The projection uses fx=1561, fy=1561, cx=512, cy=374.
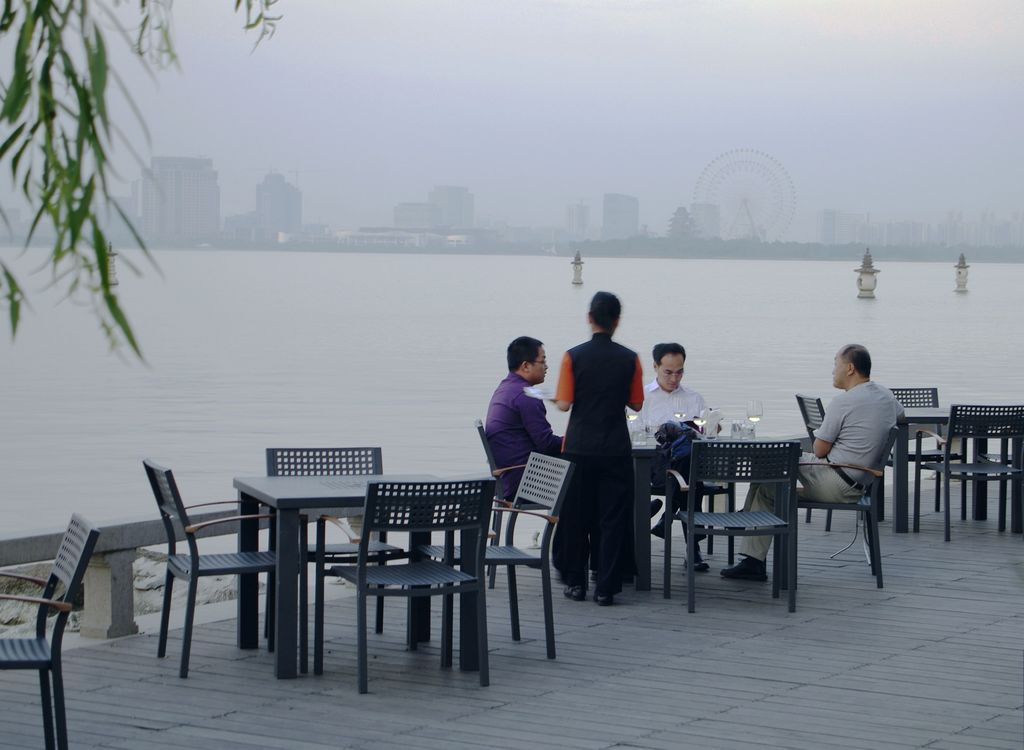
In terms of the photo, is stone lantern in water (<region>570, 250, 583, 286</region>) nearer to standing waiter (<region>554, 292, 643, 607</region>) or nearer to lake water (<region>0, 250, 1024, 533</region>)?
lake water (<region>0, 250, 1024, 533</region>)

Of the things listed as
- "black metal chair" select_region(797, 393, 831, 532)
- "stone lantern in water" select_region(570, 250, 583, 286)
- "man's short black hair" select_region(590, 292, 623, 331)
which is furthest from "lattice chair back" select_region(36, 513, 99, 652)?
"stone lantern in water" select_region(570, 250, 583, 286)

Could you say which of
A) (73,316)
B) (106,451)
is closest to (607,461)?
(106,451)

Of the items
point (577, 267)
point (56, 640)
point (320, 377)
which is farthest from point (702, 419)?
point (577, 267)

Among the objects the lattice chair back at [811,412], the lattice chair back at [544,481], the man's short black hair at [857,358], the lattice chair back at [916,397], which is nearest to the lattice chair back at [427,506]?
the lattice chair back at [544,481]

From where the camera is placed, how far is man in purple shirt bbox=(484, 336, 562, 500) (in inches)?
328

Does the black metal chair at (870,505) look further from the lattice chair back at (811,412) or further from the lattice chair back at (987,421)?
the lattice chair back at (811,412)

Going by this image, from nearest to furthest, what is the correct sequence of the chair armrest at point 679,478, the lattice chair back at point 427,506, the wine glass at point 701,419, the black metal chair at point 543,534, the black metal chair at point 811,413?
the lattice chair back at point 427,506 < the black metal chair at point 543,534 < the chair armrest at point 679,478 < the wine glass at point 701,419 < the black metal chair at point 811,413

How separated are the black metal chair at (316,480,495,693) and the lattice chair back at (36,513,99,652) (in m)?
1.19

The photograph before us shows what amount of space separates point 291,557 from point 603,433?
6.59 ft

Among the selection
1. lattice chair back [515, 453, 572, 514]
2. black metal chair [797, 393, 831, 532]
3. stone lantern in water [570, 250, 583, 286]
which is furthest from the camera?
stone lantern in water [570, 250, 583, 286]

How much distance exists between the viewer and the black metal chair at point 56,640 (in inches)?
180

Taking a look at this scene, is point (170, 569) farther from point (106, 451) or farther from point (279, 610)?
point (106, 451)

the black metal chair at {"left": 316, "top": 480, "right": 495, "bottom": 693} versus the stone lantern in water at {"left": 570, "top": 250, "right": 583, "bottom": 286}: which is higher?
the stone lantern in water at {"left": 570, "top": 250, "right": 583, "bottom": 286}

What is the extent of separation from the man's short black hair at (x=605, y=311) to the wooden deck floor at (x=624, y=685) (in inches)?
55.3
